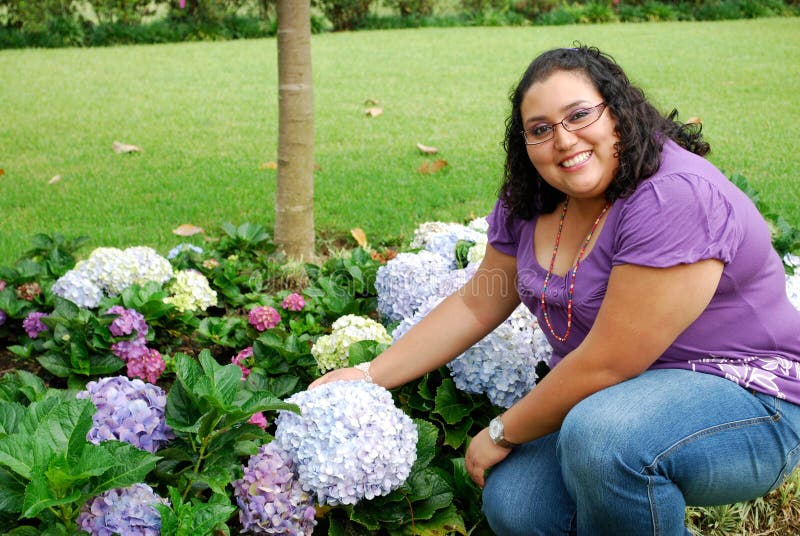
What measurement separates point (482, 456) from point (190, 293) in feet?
5.00

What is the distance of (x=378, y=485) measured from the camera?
1.98 metres

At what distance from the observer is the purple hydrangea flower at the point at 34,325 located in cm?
295

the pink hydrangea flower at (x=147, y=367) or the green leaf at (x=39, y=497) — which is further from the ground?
the green leaf at (x=39, y=497)

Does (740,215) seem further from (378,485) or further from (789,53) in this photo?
(789,53)

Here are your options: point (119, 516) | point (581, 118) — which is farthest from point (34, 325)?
point (581, 118)

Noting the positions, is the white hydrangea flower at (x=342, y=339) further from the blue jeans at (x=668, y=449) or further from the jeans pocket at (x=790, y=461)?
the jeans pocket at (x=790, y=461)

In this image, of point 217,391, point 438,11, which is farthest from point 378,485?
point 438,11

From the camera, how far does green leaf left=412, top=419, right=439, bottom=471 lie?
2.19m

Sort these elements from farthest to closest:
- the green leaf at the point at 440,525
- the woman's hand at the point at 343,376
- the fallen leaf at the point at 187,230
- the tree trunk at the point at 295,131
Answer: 1. the fallen leaf at the point at 187,230
2. the tree trunk at the point at 295,131
3. the woman's hand at the point at 343,376
4. the green leaf at the point at 440,525

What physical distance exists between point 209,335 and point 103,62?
949 cm

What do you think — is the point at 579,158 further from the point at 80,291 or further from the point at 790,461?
the point at 80,291

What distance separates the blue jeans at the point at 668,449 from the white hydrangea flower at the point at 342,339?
918 millimetres

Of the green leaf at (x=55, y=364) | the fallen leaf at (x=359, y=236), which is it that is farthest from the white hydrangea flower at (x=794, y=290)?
the green leaf at (x=55, y=364)

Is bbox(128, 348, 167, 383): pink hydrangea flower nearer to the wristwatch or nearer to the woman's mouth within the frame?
the wristwatch
